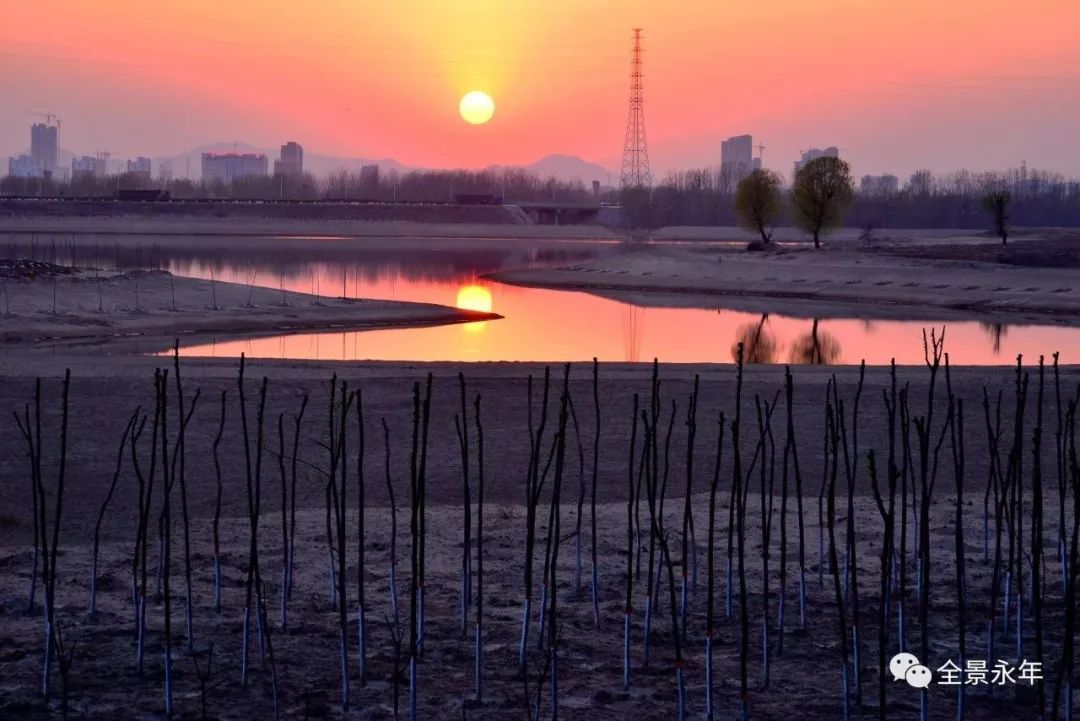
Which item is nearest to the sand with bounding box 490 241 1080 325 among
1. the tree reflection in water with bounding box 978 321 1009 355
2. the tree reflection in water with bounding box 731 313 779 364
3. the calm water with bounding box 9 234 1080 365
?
the tree reflection in water with bounding box 978 321 1009 355

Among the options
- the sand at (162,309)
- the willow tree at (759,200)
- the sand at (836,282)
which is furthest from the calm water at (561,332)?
the willow tree at (759,200)

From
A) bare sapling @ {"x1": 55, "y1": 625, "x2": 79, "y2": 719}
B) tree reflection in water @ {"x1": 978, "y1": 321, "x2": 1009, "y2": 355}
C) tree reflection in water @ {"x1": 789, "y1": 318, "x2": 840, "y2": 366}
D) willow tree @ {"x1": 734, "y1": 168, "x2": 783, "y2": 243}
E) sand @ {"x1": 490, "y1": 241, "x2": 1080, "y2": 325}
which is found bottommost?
bare sapling @ {"x1": 55, "y1": 625, "x2": 79, "y2": 719}

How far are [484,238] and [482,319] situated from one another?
63.3 metres

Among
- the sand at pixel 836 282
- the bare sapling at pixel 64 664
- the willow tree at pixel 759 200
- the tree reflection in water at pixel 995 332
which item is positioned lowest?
the bare sapling at pixel 64 664

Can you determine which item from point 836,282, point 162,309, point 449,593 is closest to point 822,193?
point 836,282

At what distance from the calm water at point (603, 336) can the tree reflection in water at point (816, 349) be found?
21mm

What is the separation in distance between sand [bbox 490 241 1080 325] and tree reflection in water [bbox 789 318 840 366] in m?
6.67

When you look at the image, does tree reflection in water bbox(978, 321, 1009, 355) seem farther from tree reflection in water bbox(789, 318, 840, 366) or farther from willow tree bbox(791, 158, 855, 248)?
willow tree bbox(791, 158, 855, 248)

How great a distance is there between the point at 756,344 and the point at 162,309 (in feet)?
41.9

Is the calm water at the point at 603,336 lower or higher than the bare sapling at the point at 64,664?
higher

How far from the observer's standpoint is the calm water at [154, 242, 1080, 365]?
84.2 feet

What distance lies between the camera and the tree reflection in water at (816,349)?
26.0 meters

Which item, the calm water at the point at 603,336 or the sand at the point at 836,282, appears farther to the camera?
the sand at the point at 836,282

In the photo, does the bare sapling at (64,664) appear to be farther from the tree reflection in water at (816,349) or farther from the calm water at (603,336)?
the tree reflection in water at (816,349)
